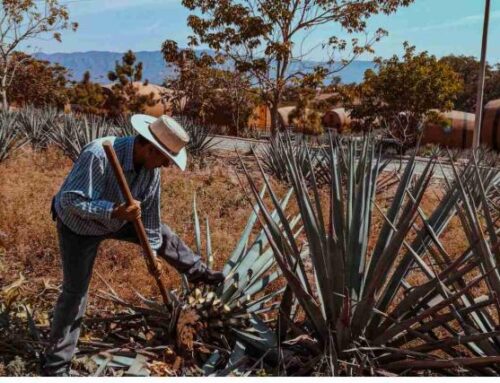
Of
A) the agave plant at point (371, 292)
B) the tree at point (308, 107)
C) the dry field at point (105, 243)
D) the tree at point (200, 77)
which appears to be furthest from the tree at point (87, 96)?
the agave plant at point (371, 292)

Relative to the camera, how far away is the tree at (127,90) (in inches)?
1229

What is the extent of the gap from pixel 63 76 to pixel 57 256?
28.7 m

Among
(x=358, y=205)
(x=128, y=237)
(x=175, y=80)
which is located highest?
(x=175, y=80)

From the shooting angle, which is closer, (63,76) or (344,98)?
(344,98)

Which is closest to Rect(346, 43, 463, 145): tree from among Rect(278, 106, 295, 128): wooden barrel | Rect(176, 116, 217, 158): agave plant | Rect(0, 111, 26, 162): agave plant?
Rect(176, 116, 217, 158): agave plant

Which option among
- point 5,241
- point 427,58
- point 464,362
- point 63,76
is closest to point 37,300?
point 5,241

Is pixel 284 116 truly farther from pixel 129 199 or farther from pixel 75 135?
pixel 129 199

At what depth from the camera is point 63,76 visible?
32.7 meters

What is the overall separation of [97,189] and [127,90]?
29.3 metres

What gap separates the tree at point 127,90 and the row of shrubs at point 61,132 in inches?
666

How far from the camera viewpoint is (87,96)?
32.1 m

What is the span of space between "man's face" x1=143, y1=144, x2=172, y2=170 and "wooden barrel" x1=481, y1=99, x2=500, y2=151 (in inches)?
801

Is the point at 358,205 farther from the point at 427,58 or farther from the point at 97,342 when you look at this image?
the point at 427,58

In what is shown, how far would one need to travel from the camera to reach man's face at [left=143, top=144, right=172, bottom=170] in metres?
3.19
